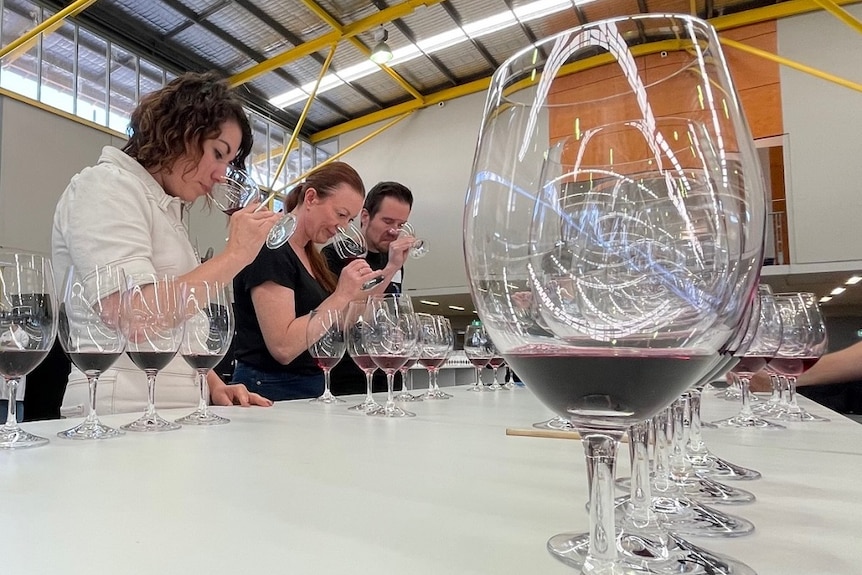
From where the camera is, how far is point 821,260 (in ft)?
18.0

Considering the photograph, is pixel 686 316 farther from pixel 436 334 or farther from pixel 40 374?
pixel 40 374

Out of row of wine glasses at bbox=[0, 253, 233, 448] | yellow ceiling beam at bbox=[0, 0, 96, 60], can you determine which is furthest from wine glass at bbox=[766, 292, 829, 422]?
yellow ceiling beam at bbox=[0, 0, 96, 60]

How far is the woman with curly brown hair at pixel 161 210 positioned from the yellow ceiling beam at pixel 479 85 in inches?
121

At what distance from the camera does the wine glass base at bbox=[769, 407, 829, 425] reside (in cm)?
105

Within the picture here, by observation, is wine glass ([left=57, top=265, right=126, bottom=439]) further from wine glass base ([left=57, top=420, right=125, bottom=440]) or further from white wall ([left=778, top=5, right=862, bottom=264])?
white wall ([left=778, top=5, right=862, bottom=264])

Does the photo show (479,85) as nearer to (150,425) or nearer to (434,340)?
(434,340)

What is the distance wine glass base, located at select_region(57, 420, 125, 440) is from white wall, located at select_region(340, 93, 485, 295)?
6.22 metres

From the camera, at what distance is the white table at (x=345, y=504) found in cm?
32

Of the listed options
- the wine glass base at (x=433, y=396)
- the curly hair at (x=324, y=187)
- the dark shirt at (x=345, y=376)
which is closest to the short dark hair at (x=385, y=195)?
the dark shirt at (x=345, y=376)

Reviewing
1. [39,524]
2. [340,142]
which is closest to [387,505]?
[39,524]

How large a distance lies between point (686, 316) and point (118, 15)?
22.5 feet

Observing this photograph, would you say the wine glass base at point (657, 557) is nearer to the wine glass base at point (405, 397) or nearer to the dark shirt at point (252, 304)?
the wine glass base at point (405, 397)

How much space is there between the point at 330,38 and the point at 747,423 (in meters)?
5.88

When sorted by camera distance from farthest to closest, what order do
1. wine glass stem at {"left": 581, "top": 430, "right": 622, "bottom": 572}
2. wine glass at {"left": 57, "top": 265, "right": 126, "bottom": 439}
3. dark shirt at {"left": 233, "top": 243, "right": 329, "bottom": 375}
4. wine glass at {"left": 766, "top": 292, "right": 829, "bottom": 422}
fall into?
dark shirt at {"left": 233, "top": 243, "right": 329, "bottom": 375}, wine glass at {"left": 766, "top": 292, "right": 829, "bottom": 422}, wine glass at {"left": 57, "top": 265, "right": 126, "bottom": 439}, wine glass stem at {"left": 581, "top": 430, "right": 622, "bottom": 572}
